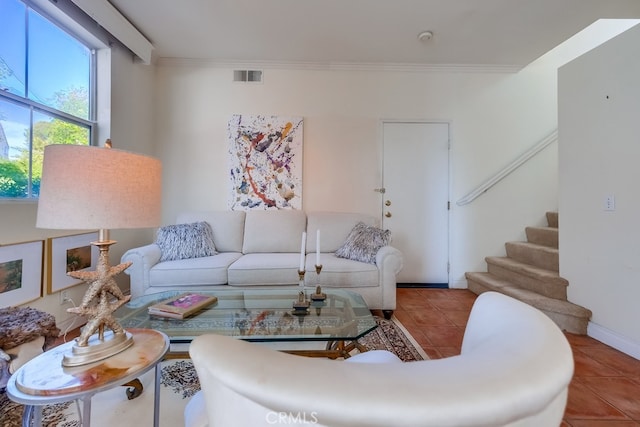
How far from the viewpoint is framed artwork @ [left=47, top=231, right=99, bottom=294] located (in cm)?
204

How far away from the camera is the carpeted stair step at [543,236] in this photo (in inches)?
114

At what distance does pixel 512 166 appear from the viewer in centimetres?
332

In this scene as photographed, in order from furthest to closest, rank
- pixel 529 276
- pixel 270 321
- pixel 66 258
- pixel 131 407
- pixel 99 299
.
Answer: pixel 529 276, pixel 66 258, pixel 270 321, pixel 131 407, pixel 99 299

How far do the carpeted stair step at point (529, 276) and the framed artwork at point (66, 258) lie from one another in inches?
154

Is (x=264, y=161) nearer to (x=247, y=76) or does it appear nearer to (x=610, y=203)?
(x=247, y=76)

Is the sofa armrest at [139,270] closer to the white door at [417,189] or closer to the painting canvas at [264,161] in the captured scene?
→ the painting canvas at [264,161]

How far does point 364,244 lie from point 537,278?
5.32 feet

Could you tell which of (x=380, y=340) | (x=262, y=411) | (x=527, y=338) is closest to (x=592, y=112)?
(x=380, y=340)

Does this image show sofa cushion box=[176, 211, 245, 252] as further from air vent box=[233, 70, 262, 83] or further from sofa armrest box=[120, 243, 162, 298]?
air vent box=[233, 70, 262, 83]

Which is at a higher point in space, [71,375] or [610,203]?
[610,203]

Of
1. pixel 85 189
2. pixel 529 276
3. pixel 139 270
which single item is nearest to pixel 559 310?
pixel 529 276

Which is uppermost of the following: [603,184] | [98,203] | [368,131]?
[368,131]

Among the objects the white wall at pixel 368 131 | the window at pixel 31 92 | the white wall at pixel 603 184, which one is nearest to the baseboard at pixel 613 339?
the white wall at pixel 603 184

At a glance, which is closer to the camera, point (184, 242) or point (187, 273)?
point (187, 273)
